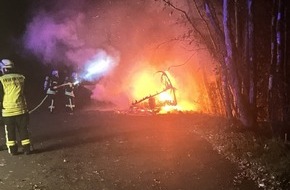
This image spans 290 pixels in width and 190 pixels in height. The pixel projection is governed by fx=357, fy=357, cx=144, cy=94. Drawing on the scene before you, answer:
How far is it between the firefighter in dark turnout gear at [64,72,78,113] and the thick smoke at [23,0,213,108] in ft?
5.54

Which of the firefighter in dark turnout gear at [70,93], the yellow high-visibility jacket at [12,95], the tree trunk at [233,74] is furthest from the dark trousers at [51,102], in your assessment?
the tree trunk at [233,74]

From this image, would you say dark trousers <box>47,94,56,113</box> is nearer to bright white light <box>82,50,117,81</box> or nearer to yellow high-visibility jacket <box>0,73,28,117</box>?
bright white light <box>82,50,117,81</box>

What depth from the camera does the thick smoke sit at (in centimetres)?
1814

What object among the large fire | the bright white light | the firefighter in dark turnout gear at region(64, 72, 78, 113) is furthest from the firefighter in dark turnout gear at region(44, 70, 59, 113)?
the large fire

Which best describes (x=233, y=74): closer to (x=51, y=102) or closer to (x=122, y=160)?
(x=122, y=160)

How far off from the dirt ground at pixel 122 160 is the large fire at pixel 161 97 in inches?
87.3

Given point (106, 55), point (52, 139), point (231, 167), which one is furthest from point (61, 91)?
point (231, 167)

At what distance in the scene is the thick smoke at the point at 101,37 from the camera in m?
18.1

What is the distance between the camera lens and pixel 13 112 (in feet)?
29.5

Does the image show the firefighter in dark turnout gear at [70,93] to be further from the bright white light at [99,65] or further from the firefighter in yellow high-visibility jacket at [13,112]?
the firefighter in yellow high-visibility jacket at [13,112]

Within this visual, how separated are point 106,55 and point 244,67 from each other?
449 inches

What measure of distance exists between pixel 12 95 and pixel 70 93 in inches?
281

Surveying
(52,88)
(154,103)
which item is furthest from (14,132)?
(52,88)

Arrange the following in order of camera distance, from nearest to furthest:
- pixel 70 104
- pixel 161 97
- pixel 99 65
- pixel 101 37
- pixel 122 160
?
pixel 122 160
pixel 161 97
pixel 70 104
pixel 99 65
pixel 101 37
